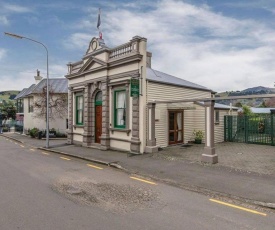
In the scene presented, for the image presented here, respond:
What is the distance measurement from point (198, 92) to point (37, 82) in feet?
86.7

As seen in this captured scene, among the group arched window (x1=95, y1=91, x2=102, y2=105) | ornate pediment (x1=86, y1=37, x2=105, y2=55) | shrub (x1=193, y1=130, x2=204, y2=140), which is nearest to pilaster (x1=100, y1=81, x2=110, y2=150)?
arched window (x1=95, y1=91, x2=102, y2=105)

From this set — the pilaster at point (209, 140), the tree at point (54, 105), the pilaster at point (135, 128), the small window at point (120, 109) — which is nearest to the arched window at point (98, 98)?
the small window at point (120, 109)

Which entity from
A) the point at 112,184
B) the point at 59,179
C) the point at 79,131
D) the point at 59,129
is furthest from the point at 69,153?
the point at 59,129

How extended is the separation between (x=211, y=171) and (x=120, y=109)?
7390 millimetres

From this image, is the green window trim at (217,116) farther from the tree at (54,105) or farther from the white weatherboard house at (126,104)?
the tree at (54,105)

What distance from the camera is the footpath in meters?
7.29

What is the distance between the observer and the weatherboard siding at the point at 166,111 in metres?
14.8

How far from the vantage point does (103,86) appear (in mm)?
16359

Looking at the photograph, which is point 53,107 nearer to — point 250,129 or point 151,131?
point 151,131

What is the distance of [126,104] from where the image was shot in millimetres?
14812

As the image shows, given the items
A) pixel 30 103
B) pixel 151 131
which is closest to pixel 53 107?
pixel 30 103

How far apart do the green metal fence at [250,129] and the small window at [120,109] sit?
873cm

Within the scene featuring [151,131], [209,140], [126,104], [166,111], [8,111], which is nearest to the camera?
[209,140]

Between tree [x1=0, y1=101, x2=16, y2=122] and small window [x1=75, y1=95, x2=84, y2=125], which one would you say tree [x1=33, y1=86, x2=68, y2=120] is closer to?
small window [x1=75, y1=95, x2=84, y2=125]
